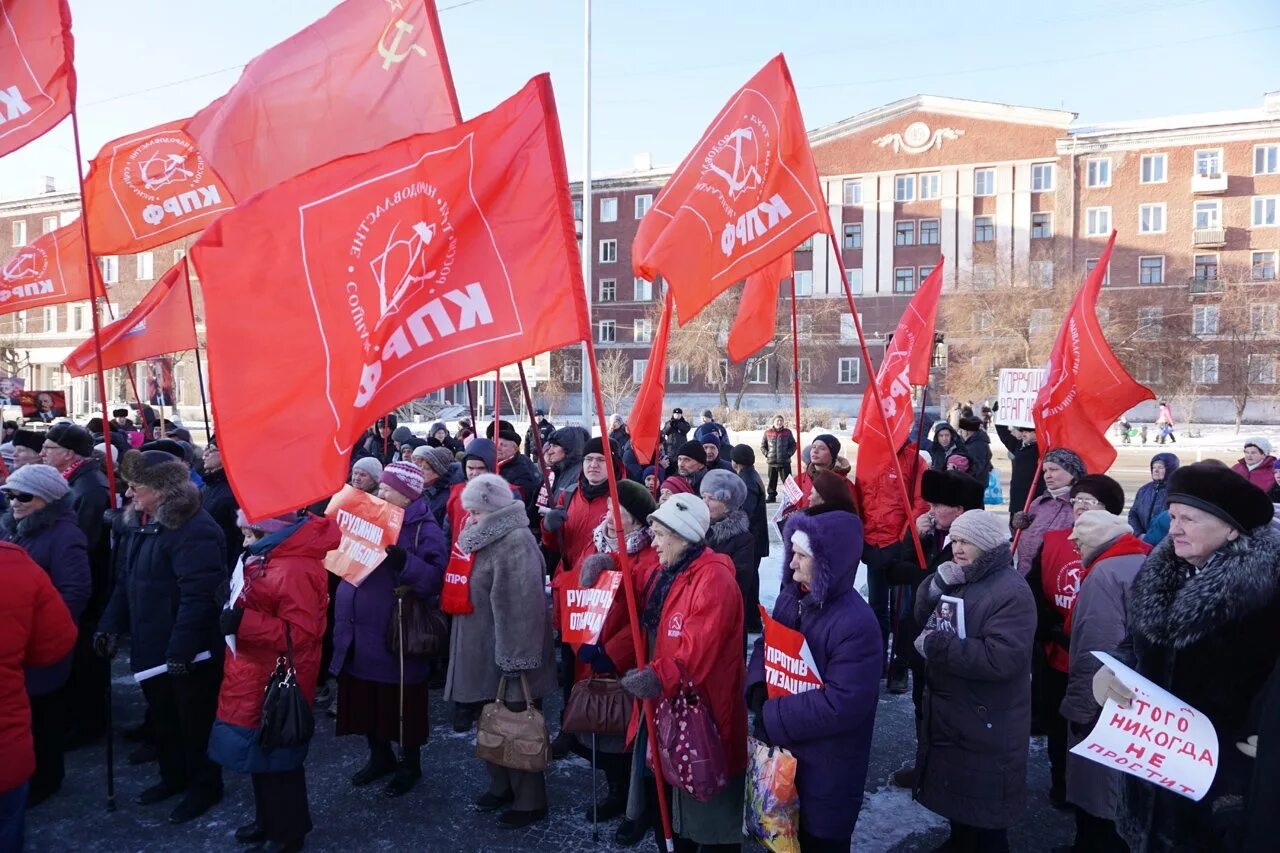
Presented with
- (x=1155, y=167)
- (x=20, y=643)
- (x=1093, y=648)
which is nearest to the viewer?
(x=20, y=643)

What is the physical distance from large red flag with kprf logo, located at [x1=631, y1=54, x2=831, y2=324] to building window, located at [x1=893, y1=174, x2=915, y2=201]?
49770mm

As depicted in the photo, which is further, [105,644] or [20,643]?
[105,644]

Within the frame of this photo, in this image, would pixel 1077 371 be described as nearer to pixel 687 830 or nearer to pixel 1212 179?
pixel 687 830

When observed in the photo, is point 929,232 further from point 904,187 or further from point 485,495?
point 485,495

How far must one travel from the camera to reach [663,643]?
3.61m

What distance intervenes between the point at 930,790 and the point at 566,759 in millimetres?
2346

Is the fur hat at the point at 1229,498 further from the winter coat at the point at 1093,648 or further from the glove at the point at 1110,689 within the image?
the winter coat at the point at 1093,648

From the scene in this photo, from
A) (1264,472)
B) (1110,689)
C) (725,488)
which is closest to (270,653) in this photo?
(725,488)

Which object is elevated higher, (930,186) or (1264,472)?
(930,186)

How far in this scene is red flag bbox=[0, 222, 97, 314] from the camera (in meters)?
7.88

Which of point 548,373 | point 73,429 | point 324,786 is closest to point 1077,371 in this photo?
point 324,786

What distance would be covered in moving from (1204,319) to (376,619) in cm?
5298

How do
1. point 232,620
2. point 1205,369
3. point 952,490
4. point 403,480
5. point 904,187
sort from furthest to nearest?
1. point 904,187
2. point 1205,369
3. point 952,490
4. point 403,480
5. point 232,620

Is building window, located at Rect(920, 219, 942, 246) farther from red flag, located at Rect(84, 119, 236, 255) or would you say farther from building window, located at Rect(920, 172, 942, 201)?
red flag, located at Rect(84, 119, 236, 255)
